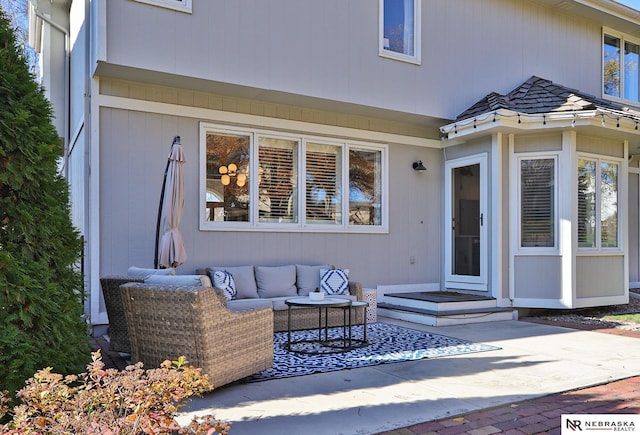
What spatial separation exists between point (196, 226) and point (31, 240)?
425cm

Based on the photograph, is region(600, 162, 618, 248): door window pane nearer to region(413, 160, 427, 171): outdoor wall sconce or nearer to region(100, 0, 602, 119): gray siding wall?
region(100, 0, 602, 119): gray siding wall

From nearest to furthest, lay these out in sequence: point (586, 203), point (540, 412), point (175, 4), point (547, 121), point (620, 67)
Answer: point (540, 412) → point (175, 4) → point (547, 121) → point (586, 203) → point (620, 67)

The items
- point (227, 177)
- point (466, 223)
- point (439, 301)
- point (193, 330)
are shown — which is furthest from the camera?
point (466, 223)

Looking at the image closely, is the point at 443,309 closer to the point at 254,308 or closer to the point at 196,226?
the point at 196,226

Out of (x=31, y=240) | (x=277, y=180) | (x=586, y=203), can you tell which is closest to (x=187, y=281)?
(x=31, y=240)

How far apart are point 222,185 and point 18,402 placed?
4.83 meters

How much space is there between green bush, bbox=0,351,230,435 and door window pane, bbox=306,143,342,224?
5913 millimetres

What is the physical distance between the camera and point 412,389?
3986mm

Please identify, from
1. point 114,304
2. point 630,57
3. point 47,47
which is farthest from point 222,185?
point 630,57

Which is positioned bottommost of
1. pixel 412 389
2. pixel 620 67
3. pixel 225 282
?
pixel 412 389

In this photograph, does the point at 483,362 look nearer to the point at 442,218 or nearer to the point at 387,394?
the point at 387,394

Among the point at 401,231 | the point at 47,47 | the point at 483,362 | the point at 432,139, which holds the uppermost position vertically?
the point at 47,47

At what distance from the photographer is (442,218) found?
357 inches

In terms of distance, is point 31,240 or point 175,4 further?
point 175,4
